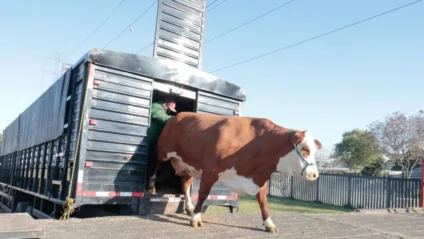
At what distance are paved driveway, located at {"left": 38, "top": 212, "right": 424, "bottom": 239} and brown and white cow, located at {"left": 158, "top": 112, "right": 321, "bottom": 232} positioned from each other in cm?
32

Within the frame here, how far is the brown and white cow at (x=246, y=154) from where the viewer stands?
192 inches

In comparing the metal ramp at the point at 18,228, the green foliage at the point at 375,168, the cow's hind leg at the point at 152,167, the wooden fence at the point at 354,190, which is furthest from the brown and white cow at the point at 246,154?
the green foliage at the point at 375,168

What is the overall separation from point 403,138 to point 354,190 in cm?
1851

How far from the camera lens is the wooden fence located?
13.2m

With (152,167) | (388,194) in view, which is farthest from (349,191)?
(152,167)

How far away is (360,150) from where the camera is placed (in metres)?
37.2

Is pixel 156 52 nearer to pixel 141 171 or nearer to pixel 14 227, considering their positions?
pixel 141 171

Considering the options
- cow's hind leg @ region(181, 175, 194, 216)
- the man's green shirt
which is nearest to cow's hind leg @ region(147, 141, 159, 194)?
the man's green shirt

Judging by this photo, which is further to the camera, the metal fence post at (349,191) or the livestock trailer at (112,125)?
the metal fence post at (349,191)

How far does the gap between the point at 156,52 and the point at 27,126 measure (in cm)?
530

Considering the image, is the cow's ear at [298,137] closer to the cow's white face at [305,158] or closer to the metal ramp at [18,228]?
the cow's white face at [305,158]

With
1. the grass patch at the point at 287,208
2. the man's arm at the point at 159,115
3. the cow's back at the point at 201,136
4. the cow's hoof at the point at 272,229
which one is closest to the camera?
the cow's hoof at the point at 272,229

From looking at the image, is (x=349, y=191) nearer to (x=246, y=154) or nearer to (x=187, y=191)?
(x=187, y=191)

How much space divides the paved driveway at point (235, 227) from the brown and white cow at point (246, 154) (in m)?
0.32
